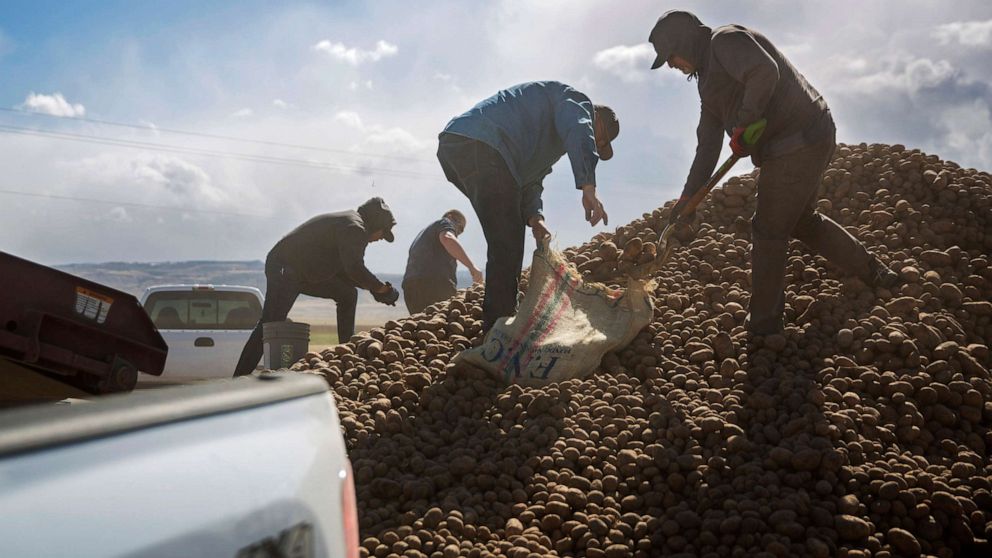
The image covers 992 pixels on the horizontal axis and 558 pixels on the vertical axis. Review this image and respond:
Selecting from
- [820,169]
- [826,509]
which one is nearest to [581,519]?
[826,509]

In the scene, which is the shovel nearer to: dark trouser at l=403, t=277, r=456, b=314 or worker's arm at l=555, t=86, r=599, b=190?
worker's arm at l=555, t=86, r=599, b=190

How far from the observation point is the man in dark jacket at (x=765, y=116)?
16.6ft

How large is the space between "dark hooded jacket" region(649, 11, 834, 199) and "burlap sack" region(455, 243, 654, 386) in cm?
110

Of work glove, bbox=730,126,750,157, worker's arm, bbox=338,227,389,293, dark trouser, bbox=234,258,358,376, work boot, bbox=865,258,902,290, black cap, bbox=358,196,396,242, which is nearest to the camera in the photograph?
work glove, bbox=730,126,750,157

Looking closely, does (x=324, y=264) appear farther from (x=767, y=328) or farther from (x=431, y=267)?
(x=767, y=328)

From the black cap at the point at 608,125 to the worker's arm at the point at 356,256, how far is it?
6.66ft

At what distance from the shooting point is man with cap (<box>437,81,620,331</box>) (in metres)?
5.35

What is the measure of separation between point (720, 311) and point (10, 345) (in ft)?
13.0

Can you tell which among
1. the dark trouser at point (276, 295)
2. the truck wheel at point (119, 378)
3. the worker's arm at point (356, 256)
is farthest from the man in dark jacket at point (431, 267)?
the truck wheel at point (119, 378)

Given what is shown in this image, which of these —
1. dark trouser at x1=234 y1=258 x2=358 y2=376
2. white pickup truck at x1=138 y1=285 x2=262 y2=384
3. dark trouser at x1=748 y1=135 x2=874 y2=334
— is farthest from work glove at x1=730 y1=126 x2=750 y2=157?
white pickup truck at x1=138 y1=285 x2=262 y2=384

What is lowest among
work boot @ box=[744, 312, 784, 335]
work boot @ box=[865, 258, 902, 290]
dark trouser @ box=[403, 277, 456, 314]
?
work boot @ box=[744, 312, 784, 335]

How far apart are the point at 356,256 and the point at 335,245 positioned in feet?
1.23

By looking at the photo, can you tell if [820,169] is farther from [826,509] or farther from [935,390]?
[826,509]

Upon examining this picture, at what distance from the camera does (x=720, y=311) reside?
593 centimetres
